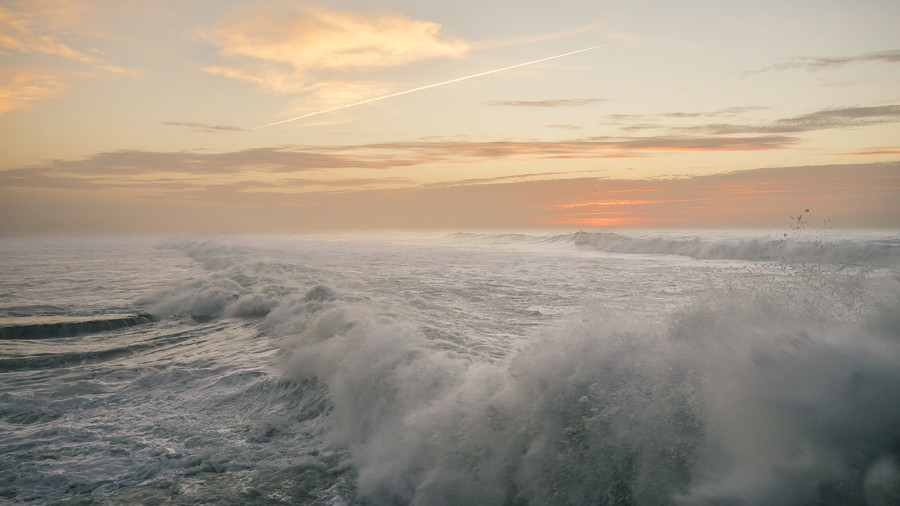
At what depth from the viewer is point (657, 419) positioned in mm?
3568

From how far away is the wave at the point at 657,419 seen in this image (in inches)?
117

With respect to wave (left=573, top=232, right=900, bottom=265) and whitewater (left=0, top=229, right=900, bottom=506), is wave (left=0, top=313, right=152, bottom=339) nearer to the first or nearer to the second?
whitewater (left=0, top=229, right=900, bottom=506)

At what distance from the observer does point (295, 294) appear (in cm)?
1240

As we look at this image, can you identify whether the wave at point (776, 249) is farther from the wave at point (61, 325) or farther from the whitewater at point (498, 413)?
the wave at point (61, 325)

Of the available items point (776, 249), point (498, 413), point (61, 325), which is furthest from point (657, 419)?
point (776, 249)

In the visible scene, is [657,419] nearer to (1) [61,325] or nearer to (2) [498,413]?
(2) [498,413]

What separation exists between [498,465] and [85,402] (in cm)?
516

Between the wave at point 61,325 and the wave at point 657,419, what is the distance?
768 centimetres

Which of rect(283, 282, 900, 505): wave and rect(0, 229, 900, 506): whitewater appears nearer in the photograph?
rect(283, 282, 900, 505): wave

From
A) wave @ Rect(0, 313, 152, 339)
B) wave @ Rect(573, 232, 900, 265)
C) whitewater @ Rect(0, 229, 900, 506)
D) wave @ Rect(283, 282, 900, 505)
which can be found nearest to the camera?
wave @ Rect(283, 282, 900, 505)

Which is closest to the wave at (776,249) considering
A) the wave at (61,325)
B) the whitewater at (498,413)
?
the whitewater at (498,413)

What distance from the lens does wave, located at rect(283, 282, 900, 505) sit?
117 inches

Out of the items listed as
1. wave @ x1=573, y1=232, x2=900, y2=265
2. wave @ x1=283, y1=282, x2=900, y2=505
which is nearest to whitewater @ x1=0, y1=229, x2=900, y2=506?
wave @ x1=283, y1=282, x2=900, y2=505

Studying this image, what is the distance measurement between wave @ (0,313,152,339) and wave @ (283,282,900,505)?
25.2 feet
